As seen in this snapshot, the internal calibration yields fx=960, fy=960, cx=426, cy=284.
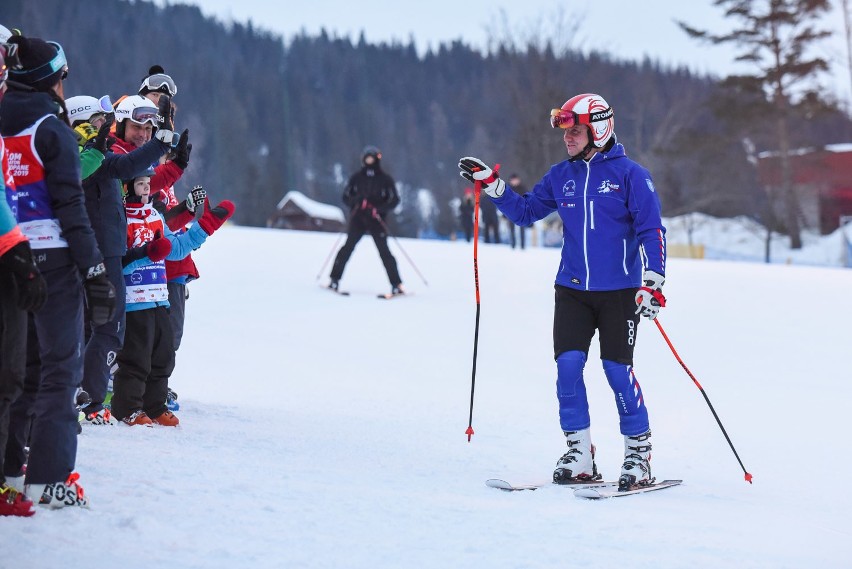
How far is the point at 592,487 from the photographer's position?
14.8ft

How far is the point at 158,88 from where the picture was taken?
20.0ft

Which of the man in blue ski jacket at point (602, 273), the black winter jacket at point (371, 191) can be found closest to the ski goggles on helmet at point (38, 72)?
the man in blue ski jacket at point (602, 273)

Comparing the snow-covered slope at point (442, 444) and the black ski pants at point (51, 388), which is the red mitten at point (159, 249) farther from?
the black ski pants at point (51, 388)

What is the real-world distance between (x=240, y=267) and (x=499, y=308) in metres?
4.54

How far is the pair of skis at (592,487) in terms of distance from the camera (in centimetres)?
428

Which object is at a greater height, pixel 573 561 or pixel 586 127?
pixel 586 127

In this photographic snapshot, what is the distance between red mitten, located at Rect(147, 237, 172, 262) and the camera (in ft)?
16.7

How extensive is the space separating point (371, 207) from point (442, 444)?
7.18 m

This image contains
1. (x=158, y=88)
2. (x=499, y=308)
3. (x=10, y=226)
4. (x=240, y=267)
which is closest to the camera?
(x=10, y=226)

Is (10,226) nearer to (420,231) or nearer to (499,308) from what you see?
(499,308)

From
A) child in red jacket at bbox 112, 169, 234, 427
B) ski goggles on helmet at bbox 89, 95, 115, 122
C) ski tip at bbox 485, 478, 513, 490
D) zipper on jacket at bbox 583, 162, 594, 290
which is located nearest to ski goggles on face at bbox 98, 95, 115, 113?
ski goggles on helmet at bbox 89, 95, 115, 122

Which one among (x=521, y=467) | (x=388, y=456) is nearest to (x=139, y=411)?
(x=388, y=456)

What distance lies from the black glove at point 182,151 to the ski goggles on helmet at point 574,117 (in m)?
1.92

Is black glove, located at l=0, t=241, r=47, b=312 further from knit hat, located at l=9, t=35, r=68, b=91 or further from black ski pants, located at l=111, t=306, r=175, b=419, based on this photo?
black ski pants, located at l=111, t=306, r=175, b=419
